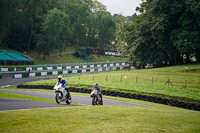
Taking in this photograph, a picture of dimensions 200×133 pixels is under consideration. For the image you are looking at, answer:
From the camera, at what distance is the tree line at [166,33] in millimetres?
58031

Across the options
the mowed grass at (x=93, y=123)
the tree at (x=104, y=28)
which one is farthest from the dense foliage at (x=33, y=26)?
the mowed grass at (x=93, y=123)

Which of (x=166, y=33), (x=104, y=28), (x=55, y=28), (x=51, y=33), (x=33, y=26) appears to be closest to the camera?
(x=166, y=33)

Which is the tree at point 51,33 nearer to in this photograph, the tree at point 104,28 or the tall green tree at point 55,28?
the tall green tree at point 55,28

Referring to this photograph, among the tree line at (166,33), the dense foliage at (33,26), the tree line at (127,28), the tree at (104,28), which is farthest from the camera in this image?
the tree at (104,28)

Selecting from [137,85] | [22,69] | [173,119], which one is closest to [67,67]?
[22,69]

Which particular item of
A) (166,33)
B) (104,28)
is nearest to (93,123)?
(166,33)

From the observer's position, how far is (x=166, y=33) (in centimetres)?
6322

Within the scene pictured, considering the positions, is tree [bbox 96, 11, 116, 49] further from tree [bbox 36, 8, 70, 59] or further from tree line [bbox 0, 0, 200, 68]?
tree [bbox 36, 8, 70, 59]

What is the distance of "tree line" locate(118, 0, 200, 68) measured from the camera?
5803 centimetres

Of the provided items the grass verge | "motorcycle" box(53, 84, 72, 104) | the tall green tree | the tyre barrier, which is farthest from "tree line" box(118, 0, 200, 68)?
the grass verge

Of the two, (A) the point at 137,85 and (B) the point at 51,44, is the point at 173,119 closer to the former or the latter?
(A) the point at 137,85

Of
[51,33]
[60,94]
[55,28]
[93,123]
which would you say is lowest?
[93,123]

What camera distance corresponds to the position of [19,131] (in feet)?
31.8

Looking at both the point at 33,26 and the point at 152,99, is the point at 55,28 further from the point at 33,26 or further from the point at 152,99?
the point at 152,99
